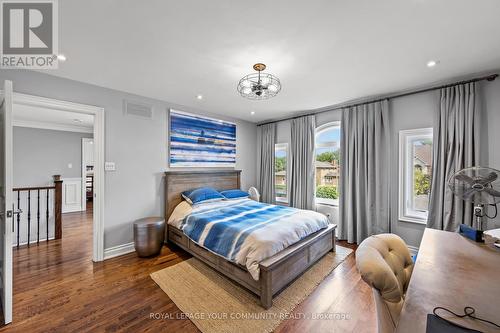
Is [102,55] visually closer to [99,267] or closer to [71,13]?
[71,13]

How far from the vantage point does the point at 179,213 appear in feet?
10.9

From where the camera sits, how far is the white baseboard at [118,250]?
2906mm

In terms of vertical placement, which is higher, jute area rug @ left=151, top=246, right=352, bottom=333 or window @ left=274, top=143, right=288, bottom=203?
window @ left=274, top=143, right=288, bottom=203

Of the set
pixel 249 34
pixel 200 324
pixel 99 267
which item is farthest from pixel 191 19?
pixel 99 267

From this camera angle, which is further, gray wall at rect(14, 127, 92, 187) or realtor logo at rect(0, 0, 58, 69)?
gray wall at rect(14, 127, 92, 187)

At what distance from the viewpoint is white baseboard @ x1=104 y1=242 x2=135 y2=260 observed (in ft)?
9.53

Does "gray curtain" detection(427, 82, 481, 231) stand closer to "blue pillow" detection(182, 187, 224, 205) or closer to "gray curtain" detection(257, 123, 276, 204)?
"gray curtain" detection(257, 123, 276, 204)

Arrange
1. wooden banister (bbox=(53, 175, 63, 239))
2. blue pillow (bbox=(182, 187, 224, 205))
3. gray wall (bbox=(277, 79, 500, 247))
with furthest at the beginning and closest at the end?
wooden banister (bbox=(53, 175, 63, 239)) < blue pillow (bbox=(182, 187, 224, 205)) < gray wall (bbox=(277, 79, 500, 247))

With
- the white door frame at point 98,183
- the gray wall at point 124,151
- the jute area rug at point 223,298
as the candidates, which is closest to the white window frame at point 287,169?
the jute area rug at point 223,298

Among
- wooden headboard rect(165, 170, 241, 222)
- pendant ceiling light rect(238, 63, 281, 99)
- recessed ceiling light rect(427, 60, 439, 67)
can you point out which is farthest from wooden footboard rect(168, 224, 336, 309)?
recessed ceiling light rect(427, 60, 439, 67)

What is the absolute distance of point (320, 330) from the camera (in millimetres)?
1684

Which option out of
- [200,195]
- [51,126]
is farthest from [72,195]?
[200,195]

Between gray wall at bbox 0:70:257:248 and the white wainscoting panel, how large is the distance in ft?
13.2

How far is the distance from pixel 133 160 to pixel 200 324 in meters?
2.56
